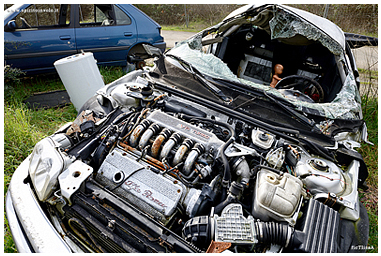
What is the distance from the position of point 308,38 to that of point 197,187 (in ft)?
7.08

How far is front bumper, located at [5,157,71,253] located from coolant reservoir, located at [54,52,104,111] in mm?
2004

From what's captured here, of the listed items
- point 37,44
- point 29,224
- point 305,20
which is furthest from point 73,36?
point 305,20

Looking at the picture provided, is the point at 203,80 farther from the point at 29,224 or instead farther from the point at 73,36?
the point at 73,36

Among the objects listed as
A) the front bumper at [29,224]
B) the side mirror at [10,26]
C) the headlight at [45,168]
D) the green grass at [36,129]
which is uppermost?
Answer: the side mirror at [10,26]

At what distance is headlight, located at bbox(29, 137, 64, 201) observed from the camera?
1.73 m

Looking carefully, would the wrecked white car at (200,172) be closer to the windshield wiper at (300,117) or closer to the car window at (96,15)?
the windshield wiper at (300,117)

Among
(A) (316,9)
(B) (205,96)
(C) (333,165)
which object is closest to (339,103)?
(C) (333,165)

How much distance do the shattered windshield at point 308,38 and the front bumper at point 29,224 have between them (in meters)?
1.96


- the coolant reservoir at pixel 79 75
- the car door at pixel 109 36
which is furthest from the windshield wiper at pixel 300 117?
the car door at pixel 109 36

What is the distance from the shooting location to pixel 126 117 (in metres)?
2.29

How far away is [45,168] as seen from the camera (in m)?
1.79

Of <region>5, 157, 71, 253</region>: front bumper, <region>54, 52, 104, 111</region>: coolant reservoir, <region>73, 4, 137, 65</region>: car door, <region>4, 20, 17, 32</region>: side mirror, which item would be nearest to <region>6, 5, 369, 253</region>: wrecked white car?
<region>5, 157, 71, 253</region>: front bumper

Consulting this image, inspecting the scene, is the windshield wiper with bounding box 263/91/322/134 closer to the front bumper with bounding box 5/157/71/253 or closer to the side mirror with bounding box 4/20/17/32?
the front bumper with bounding box 5/157/71/253

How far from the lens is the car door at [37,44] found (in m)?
4.10
